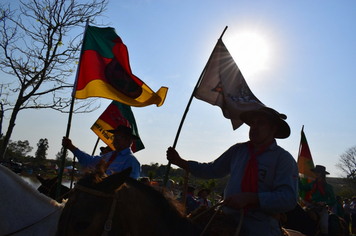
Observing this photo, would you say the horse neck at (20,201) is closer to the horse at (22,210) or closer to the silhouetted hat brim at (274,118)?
the horse at (22,210)

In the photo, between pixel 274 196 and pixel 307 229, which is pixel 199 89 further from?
pixel 307 229

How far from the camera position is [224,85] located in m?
4.07

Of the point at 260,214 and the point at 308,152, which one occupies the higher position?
the point at 308,152

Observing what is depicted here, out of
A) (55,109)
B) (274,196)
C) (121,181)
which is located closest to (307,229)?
(274,196)

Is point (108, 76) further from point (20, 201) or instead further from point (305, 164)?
point (305, 164)

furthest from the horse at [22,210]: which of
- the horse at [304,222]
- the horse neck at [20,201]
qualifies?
the horse at [304,222]

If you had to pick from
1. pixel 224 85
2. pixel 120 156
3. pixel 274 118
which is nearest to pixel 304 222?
pixel 224 85

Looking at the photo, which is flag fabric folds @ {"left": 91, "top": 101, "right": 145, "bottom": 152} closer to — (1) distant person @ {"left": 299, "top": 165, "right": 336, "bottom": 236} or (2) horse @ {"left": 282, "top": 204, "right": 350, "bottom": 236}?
(2) horse @ {"left": 282, "top": 204, "right": 350, "bottom": 236}

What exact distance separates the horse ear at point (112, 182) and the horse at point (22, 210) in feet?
6.09

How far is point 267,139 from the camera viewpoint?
307 cm

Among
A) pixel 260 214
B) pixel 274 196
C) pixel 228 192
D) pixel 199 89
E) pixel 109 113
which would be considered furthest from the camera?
pixel 109 113

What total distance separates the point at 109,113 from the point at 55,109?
136 inches

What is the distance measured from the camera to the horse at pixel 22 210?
10.7ft

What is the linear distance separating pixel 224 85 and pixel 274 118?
114 cm
